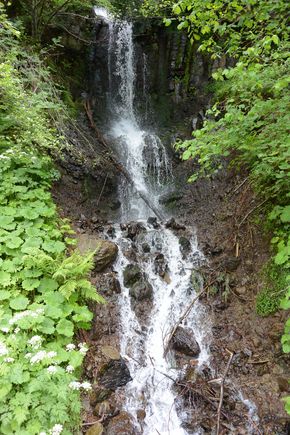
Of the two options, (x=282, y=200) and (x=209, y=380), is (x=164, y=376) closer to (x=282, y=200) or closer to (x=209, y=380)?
(x=209, y=380)

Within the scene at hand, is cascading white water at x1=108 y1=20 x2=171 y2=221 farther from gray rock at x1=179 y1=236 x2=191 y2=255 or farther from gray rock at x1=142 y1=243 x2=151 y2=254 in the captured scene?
gray rock at x1=179 y1=236 x2=191 y2=255

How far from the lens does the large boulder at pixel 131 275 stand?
5918 millimetres

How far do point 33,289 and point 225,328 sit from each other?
3.15 metres

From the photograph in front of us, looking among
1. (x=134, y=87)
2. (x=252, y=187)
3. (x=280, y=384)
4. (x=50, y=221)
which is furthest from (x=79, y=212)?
(x=134, y=87)

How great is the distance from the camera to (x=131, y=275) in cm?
595

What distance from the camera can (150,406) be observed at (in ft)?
14.3

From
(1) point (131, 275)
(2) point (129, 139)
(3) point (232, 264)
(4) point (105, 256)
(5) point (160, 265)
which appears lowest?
(5) point (160, 265)

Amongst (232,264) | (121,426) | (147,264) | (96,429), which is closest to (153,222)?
(147,264)

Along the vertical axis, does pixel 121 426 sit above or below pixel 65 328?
below

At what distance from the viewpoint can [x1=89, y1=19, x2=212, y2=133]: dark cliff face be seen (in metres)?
11.0

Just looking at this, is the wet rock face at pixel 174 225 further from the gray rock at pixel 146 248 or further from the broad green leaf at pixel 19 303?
the broad green leaf at pixel 19 303

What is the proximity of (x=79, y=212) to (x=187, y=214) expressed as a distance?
2788mm

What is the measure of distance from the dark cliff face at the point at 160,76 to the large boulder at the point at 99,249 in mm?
5896

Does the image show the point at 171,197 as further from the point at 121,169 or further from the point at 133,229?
the point at 133,229
